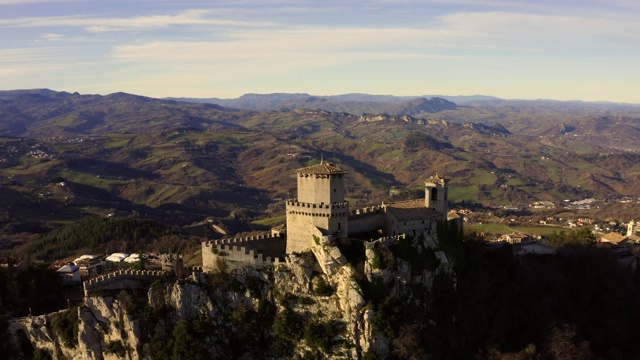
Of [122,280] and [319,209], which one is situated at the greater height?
[319,209]

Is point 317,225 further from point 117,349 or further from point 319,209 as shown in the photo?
point 117,349

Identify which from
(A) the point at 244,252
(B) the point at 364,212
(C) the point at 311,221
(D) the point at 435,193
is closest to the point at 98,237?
(A) the point at 244,252

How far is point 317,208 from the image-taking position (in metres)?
59.9

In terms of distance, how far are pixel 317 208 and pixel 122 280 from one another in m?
25.6

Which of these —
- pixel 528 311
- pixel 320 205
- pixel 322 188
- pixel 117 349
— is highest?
pixel 322 188

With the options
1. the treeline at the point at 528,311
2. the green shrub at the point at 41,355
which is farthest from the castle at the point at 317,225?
the green shrub at the point at 41,355

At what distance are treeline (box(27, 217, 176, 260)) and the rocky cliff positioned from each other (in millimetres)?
65995

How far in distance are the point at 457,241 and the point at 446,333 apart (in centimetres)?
1378

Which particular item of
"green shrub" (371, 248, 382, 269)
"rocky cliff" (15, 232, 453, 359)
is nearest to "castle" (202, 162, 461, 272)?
"rocky cliff" (15, 232, 453, 359)

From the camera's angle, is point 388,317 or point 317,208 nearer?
point 388,317

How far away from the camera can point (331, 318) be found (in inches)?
2221

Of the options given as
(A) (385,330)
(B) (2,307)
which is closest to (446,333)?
(A) (385,330)

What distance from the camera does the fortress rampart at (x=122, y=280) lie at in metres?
60.4

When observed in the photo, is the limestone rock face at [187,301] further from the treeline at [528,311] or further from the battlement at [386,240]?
the treeline at [528,311]
